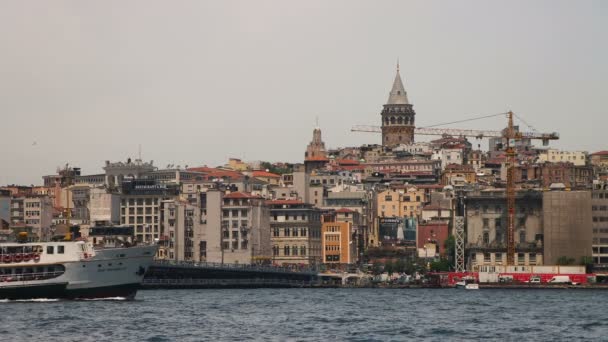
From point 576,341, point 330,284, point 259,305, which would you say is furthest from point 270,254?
point 576,341

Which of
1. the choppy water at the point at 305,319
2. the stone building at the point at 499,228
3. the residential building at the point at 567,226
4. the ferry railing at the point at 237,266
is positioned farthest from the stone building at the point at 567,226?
the choppy water at the point at 305,319

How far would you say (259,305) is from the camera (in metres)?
119

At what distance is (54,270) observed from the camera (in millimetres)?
110875

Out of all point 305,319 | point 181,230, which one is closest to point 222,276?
point 181,230

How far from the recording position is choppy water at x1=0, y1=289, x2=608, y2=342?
86375 millimetres

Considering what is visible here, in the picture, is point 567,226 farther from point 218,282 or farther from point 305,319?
point 305,319

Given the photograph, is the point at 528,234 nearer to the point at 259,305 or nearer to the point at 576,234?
the point at 576,234

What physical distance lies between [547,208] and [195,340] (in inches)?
3998

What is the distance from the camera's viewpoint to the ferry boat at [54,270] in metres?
111

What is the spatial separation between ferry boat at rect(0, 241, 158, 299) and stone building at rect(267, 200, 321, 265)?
8544 cm

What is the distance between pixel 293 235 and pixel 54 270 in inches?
3501

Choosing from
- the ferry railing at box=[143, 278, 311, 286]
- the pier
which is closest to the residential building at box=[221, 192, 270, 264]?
the pier

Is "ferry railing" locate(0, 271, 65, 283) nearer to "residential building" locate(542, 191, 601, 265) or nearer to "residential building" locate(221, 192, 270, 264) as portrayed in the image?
"residential building" locate(542, 191, 601, 265)

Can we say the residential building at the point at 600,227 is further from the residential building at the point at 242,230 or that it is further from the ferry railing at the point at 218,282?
the residential building at the point at 242,230
